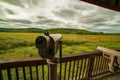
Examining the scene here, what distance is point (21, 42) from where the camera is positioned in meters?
12.3

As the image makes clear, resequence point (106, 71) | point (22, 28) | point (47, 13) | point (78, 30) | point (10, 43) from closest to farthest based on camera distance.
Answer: point (106, 71) → point (10, 43) → point (22, 28) → point (78, 30) → point (47, 13)

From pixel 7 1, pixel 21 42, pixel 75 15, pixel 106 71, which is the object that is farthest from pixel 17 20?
pixel 106 71

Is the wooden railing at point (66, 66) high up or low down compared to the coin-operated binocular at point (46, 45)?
down

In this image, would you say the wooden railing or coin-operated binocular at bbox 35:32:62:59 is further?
the wooden railing

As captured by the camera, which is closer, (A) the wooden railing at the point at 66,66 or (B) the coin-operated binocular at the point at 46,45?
(B) the coin-operated binocular at the point at 46,45

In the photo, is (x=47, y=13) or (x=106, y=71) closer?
(x=106, y=71)

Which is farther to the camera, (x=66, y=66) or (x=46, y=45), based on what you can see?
(x=66, y=66)

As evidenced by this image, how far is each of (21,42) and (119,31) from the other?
1213 centimetres

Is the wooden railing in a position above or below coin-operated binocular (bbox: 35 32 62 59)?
below

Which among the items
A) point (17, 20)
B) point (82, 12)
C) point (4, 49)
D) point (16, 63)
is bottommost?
point (4, 49)

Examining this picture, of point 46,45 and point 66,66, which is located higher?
point 46,45

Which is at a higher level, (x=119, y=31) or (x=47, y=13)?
(x=47, y=13)

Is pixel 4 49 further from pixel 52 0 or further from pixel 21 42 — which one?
pixel 52 0

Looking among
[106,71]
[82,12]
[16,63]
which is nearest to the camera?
[16,63]
